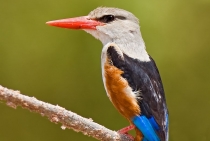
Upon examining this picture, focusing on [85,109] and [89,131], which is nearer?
[89,131]

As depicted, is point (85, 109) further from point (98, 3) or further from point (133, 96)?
point (133, 96)

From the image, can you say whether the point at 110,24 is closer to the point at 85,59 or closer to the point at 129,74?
the point at 129,74

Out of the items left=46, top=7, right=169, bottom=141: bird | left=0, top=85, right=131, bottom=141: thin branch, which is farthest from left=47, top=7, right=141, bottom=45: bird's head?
left=0, top=85, right=131, bottom=141: thin branch

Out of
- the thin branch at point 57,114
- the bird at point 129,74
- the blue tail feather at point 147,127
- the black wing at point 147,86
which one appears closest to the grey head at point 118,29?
the bird at point 129,74

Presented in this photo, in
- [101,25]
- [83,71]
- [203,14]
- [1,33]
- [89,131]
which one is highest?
[1,33]

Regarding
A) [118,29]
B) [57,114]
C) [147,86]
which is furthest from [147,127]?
[118,29]

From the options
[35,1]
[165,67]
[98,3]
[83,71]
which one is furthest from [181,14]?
[35,1]

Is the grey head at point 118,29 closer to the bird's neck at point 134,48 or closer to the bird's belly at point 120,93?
the bird's neck at point 134,48
